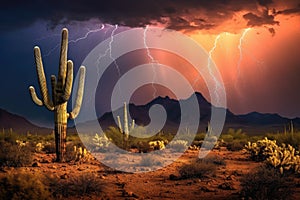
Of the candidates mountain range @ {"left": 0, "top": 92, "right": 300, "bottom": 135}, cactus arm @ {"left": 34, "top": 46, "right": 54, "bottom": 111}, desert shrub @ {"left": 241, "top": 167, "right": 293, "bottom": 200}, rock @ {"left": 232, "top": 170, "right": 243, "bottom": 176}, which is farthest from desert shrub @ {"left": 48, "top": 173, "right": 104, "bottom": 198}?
mountain range @ {"left": 0, "top": 92, "right": 300, "bottom": 135}

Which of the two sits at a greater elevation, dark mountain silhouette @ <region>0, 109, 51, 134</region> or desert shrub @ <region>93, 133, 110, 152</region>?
dark mountain silhouette @ <region>0, 109, 51, 134</region>

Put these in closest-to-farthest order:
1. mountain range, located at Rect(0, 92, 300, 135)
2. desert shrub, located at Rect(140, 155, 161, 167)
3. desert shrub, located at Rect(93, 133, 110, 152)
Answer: desert shrub, located at Rect(140, 155, 161, 167), desert shrub, located at Rect(93, 133, 110, 152), mountain range, located at Rect(0, 92, 300, 135)

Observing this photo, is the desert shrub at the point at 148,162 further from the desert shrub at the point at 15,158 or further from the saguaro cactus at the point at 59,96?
the desert shrub at the point at 15,158

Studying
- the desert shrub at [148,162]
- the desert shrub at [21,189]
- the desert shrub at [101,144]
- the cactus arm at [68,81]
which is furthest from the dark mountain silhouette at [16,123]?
the desert shrub at [21,189]

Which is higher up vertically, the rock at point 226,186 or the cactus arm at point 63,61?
the cactus arm at point 63,61

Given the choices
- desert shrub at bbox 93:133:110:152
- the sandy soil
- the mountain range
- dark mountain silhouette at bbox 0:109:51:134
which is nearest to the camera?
the sandy soil

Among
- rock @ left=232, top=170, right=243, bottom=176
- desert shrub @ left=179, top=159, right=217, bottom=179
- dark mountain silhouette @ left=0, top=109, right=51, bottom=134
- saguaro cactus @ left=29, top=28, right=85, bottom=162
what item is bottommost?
rock @ left=232, top=170, right=243, bottom=176

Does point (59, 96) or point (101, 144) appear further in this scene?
point (101, 144)

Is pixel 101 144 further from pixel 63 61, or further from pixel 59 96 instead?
pixel 63 61

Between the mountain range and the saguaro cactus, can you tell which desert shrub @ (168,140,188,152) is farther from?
the mountain range

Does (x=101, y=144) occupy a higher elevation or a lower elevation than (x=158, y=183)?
higher

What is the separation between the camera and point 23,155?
59.0 ft

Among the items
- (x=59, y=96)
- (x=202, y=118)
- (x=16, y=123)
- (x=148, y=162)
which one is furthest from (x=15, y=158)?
(x=16, y=123)

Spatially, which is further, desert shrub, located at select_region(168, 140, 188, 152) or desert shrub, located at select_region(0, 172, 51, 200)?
desert shrub, located at select_region(168, 140, 188, 152)
